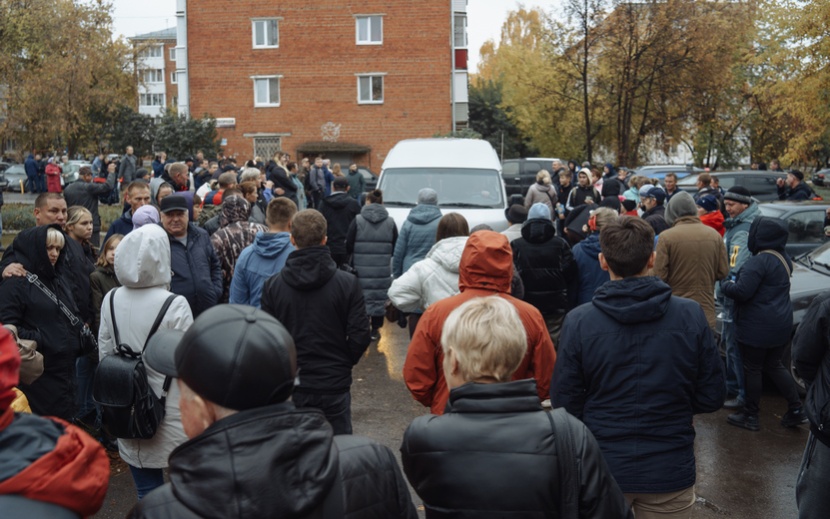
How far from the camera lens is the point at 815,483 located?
4105 mm

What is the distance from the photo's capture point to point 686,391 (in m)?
3.77

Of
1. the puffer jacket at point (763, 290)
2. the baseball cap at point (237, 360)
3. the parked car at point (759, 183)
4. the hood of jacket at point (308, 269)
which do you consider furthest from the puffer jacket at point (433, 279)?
the parked car at point (759, 183)

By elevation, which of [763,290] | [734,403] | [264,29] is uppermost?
Result: [264,29]

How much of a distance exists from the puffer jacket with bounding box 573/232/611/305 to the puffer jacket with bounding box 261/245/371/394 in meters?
2.81

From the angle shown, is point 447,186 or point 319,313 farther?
point 447,186

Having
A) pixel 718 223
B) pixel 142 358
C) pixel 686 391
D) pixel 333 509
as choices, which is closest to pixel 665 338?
pixel 686 391

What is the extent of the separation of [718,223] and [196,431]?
8316 mm

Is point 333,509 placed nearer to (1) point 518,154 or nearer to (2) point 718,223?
(2) point 718,223

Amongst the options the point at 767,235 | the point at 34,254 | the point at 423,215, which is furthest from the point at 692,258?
the point at 34,254

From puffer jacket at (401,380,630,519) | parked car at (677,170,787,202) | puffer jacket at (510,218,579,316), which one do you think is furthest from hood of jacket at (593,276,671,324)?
parked car at (677,170,787,202)

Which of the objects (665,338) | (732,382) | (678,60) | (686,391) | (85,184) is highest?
(678,60)

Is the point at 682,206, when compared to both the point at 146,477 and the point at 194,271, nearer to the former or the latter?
the point at 194,271

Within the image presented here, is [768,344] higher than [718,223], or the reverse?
[718,223]

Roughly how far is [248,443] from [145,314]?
2757 mm
